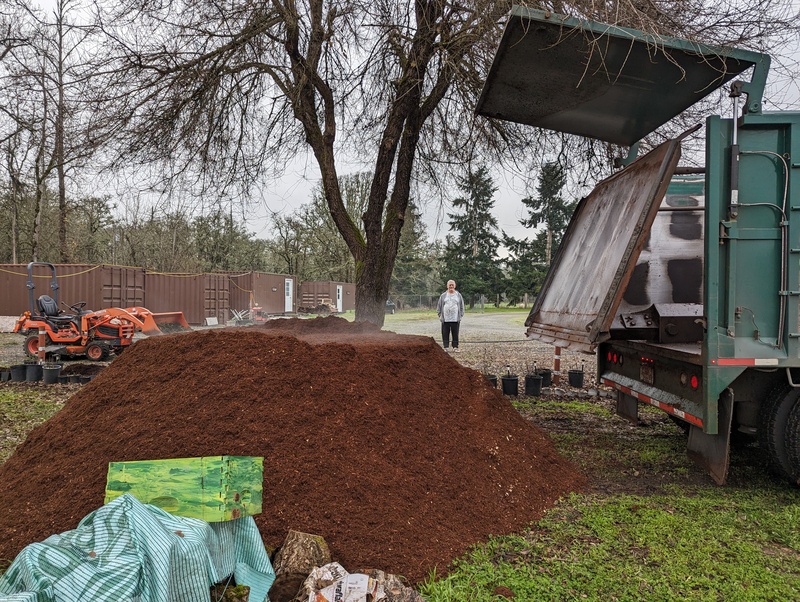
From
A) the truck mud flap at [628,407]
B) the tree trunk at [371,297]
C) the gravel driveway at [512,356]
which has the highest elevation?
the tree trunk at [371,297]

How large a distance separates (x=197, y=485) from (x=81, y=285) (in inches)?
689

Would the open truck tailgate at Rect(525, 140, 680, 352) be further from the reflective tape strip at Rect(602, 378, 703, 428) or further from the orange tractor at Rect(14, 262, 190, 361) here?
the orange tractor at Rect(14, 262, 190, 361)

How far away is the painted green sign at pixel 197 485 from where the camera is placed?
2.67 metres

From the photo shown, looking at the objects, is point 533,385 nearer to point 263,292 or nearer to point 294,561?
point 294,561

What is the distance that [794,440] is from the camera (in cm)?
376

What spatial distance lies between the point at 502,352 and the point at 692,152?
755cm

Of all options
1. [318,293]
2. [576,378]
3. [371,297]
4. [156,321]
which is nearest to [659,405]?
[371,297]

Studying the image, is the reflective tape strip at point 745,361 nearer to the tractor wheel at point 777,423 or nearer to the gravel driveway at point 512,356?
the tractor wheel at point 777,423

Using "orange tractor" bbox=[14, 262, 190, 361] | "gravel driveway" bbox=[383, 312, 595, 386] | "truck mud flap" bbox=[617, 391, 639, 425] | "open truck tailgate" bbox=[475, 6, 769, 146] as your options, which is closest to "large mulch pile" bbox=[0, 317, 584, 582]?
"truck mud flap" bbox=[617, 391, 639, 425]

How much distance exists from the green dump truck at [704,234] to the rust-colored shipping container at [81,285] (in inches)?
641

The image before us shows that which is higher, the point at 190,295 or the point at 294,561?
the point at 190,295

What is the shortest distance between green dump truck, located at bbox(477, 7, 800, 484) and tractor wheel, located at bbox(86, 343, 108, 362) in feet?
31.0

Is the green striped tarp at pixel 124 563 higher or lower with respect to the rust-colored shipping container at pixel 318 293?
lower

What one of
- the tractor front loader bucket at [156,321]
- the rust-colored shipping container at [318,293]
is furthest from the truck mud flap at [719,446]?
the rust-colored shipping container at [318,293]
